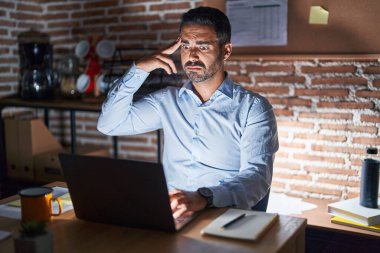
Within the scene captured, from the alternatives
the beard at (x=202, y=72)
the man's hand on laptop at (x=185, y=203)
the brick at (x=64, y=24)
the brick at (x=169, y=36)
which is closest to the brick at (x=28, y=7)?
the brick at (x=64, y=24)

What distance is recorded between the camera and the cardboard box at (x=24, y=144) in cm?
318

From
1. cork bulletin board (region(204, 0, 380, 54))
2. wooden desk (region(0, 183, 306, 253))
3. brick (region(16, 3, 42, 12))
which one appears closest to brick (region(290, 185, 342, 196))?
cork bulletin board (region(204, 0, 380, 54))

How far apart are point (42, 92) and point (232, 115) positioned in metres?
1.69

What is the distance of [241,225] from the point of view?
1.29 metres

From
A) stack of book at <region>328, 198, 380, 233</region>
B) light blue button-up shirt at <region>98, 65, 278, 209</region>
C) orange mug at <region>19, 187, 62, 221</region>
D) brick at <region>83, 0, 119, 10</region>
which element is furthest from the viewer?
brick at <region>83, 0, 119, 10</region>

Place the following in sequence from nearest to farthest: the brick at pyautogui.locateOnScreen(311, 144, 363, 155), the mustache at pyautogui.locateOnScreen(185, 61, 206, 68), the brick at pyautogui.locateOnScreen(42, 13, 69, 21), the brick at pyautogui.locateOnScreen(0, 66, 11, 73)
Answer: the mustache at pyautogui.locateOnScreen(185, 61, 206, 68) < the brick at pyautogui.locateOnScreen(311, 144, 363, 155) < the brick at pyautogui.locateOnScreen(0, 66, 11, 73) < the brick at pyautogui.locateOnScreen(42, 13, 69, 21)

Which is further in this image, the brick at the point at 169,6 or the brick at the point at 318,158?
the brick at the point at 169,6

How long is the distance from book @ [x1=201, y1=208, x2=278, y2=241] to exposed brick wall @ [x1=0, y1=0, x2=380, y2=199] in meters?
1.38

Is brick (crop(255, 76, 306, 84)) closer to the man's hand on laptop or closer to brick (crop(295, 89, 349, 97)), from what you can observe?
brick (crop(295, 89, 349, 97))

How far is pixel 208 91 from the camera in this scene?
212 centimetres

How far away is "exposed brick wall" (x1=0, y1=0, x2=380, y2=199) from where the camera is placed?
2547 millimetres

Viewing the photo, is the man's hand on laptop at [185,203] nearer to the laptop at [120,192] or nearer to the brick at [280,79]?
the laptop at [120,192]

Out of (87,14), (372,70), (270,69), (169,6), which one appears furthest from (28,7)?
(372,70)

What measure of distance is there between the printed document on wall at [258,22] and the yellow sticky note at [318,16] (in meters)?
0.14
